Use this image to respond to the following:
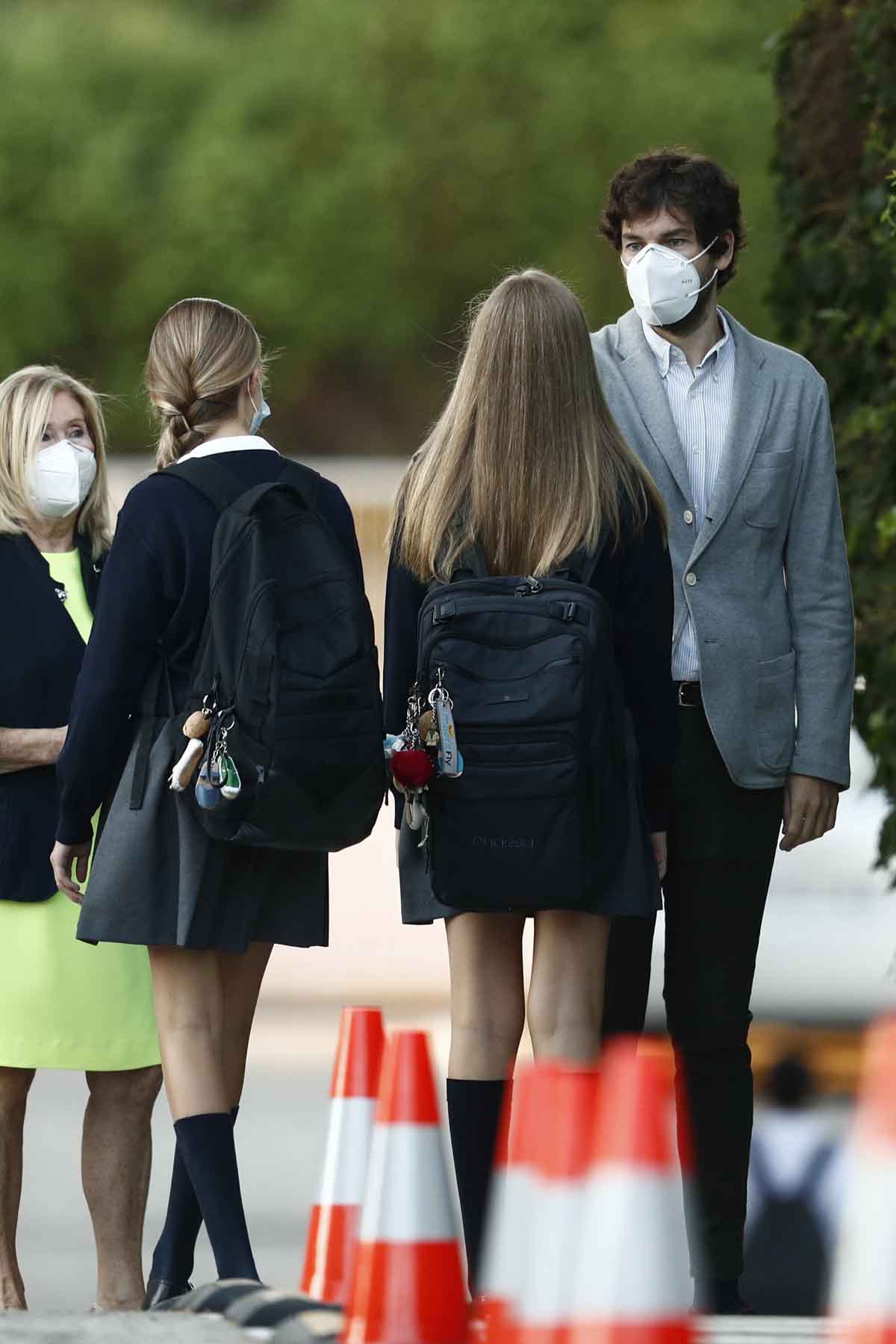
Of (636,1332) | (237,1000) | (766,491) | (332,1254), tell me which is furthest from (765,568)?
(636,1332)

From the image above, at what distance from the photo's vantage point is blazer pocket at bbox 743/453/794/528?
4.78 metres

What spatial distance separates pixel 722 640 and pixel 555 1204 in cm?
153

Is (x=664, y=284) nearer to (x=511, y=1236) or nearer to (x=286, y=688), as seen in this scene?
(x=286, y=688)

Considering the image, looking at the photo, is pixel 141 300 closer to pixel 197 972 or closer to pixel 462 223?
pixel 462 223

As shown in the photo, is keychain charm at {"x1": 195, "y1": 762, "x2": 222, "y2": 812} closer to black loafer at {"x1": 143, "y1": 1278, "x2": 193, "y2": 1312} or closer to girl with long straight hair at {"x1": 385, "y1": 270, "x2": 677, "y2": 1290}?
girl with long straight hair at {"x1": 385, "y1": 270, "x2": 677, "y2": 1290}

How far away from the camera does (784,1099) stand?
827 cm

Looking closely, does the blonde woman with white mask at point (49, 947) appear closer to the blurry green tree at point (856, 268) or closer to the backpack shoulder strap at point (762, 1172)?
the blurry green tree at point (856, 268)

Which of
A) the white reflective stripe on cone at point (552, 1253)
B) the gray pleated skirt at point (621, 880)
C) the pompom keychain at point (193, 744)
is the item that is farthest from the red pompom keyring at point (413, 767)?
the white reflective stripe on cone at point (552, 1253)

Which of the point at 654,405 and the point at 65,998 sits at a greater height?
the point at 654,405

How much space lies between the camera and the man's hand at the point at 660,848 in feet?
15.0

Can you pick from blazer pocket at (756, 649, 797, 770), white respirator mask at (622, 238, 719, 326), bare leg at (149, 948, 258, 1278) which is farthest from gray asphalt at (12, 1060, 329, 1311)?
white respirator mask at (622, 238, 719, 326)

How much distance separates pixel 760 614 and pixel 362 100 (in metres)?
34.6

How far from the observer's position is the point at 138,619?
14.4ft

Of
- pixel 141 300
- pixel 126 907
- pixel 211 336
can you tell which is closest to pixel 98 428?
pixel 211 336
